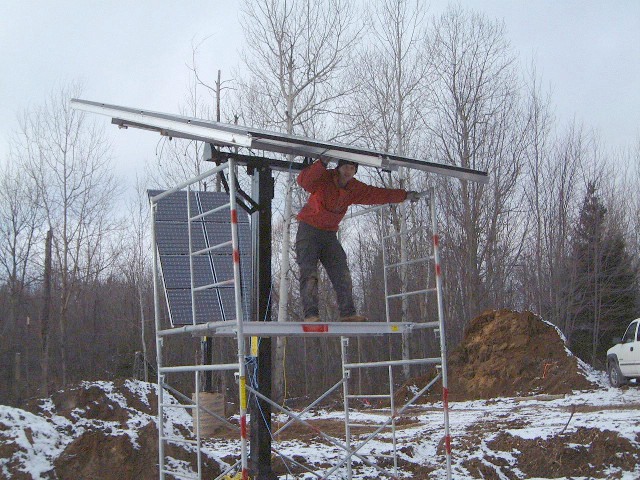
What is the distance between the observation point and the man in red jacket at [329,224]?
6.46 metres

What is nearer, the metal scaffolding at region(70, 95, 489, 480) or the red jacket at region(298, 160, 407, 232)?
the metal scaffolding at region(70, 95, 489, 480)

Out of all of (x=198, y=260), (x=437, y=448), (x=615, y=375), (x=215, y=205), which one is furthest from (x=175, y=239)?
(x=615, y=375)

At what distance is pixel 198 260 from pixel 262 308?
0.97 meters

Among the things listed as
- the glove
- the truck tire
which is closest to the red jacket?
the glove

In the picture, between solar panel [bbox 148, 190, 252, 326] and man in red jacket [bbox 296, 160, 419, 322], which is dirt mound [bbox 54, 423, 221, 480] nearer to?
solar panel [bbox 148, 190, 252, 326]

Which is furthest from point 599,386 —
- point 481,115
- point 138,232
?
point 138,232

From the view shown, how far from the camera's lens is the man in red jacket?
646 cm

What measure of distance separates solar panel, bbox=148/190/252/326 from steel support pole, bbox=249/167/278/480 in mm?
209

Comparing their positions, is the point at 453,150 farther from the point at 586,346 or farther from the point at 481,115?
the point at 586,346

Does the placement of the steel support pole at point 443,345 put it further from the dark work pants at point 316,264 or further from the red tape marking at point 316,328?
the red tape marking at point 316,328

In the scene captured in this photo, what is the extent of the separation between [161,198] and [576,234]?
77.7ft

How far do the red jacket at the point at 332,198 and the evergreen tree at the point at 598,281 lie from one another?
2170 centimetres

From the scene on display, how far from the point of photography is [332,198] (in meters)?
6.62

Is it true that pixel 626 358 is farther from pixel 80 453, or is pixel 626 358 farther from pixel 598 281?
pixel 80 453
